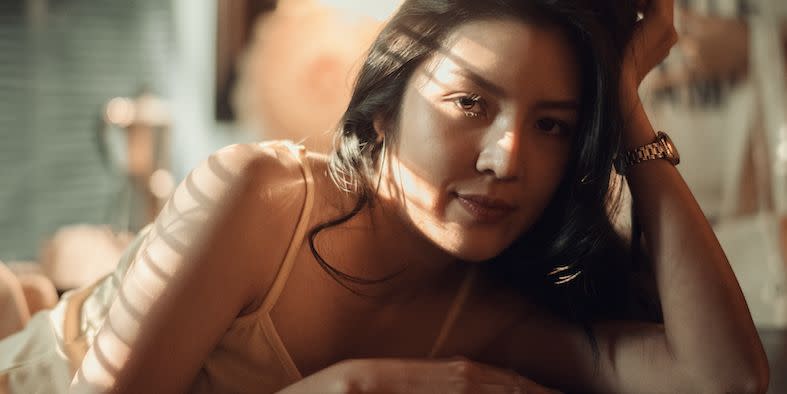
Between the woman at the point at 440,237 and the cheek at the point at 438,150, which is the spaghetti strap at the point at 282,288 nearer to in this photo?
the woman at the point at 440,237

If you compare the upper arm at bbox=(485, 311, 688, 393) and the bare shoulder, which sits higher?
the bare shoulder

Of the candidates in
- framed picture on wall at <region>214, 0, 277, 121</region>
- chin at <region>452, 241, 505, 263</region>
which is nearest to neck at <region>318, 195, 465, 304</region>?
chin at <region>452, 241, 505, 263</region>

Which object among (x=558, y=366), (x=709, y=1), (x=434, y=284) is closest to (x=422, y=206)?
(x=434, y=284)

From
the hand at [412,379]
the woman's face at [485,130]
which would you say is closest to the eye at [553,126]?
the woman's face at [485,130]

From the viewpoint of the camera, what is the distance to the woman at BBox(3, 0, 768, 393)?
91 centimetres

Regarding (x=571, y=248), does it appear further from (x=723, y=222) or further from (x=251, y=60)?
(x=251, y=60)

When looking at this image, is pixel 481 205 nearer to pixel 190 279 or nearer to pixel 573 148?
pixel 573 148

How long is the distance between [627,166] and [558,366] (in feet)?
1.06

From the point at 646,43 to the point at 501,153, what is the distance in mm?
363

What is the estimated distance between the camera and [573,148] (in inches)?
41.9

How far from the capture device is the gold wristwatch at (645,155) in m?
1.12

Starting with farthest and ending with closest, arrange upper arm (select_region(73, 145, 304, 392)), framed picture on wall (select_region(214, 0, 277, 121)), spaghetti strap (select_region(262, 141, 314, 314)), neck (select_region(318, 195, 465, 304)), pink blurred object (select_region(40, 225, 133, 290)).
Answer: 1. framed picture on wall (select_region(214, 0, 277, 121))
2. pink blurred object (select_region(40, 225, 133, 290))
3. neck (select_region(318, 195, 465, 304))
4. spaghetti strap (select_region(262, 141, 314, 314))
5. upper arm (select_region(73, 145, 304, 392))

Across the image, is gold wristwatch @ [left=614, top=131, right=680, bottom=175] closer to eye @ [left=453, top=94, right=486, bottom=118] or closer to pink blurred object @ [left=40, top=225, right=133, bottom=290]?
eye @ [left=453, top=94, right=486, bottom=118]

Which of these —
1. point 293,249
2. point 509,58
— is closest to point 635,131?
point 509,58
